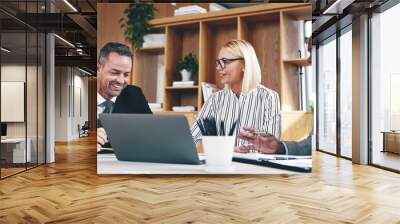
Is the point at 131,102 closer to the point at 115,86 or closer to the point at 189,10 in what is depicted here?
the point at 115,86

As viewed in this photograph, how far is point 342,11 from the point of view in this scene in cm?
697

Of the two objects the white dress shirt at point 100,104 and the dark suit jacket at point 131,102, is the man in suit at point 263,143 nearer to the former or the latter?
the dark suit jacket at point 131,102

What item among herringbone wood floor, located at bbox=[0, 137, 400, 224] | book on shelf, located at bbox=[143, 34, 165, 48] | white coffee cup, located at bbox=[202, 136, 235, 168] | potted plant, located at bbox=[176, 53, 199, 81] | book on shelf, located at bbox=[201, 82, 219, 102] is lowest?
herringbone wood floor, located at bbox=[0, 137, 400, 224]

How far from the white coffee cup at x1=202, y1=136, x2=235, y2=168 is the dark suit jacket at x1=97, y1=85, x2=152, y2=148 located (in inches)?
35.6

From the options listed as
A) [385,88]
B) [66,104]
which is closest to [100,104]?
[385,88]

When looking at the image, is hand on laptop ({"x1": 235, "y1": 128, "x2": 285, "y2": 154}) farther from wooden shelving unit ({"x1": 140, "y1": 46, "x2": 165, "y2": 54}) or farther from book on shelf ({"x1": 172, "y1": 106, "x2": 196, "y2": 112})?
wooden shelving unit ({"x1": 140, "y1": 46, "x2": 165, "y2": 54})

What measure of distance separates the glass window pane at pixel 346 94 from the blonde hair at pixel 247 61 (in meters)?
3.09

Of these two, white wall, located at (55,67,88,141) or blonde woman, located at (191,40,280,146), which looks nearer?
blonde woman, located at (191,40,280,146)

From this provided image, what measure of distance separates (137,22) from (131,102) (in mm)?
1106

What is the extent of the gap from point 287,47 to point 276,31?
0.87 ft

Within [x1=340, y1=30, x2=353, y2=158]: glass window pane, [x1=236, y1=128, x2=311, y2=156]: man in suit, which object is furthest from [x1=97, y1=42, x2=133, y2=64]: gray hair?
[x1=340, y1=30, x2=353, y2=158]: glass window pane

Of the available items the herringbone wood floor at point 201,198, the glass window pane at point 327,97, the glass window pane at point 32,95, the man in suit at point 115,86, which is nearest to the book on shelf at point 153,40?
the man in suit at point 115,86

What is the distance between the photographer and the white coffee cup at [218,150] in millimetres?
5562

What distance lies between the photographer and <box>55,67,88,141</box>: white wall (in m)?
14.5
